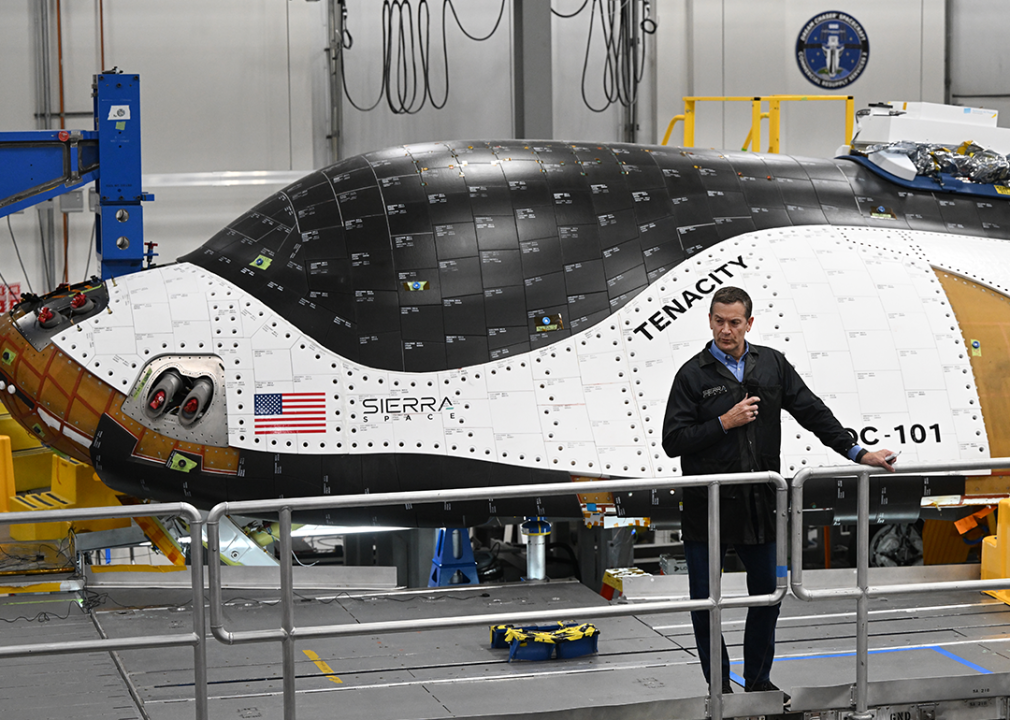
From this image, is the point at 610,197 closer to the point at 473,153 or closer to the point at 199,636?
the point at 473,153

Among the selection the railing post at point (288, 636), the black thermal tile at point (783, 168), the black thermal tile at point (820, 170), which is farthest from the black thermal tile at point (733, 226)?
the railing post at point (288, 636)

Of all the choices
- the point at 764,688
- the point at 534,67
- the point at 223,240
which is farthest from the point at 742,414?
the point at 534,67

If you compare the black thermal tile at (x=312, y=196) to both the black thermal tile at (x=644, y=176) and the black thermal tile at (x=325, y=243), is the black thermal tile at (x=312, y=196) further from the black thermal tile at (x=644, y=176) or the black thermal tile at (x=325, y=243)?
the black thermal tile at (x=644, y=176)

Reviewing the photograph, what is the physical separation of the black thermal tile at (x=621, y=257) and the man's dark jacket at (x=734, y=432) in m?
2.09

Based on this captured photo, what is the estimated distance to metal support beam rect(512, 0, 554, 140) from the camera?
13758mm

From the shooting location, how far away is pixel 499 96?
55.0ft

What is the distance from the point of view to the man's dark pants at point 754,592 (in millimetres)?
5098

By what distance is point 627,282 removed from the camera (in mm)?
7160

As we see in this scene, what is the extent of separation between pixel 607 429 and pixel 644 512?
594 millimetres

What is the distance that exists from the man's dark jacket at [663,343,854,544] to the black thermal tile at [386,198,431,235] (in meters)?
2.57

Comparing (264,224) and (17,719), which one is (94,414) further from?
(17,719)

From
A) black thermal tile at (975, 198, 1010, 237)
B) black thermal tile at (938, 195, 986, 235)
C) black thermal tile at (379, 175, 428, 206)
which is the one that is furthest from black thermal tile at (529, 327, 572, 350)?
black thermal tile at (975, 198, 1010, 237)

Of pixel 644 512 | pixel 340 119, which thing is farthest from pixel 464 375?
pixel 340 119

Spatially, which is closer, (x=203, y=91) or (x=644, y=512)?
(x=644, y=512)
